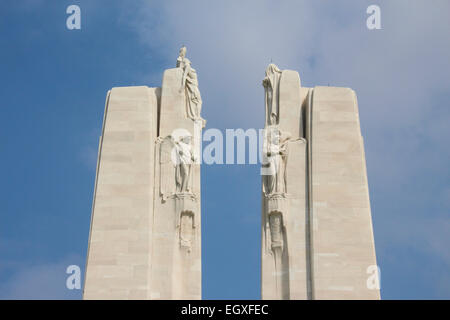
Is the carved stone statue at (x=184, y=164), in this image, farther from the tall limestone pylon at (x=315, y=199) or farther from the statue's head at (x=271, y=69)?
the statue's head at (x=271, y=69)

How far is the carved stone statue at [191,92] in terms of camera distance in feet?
91.1

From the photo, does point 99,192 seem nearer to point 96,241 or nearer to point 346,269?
point 96,241

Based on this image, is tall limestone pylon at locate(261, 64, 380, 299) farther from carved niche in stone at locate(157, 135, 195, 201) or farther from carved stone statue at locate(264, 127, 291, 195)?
carved niche in stone at locate(157, 135, 195, 201)

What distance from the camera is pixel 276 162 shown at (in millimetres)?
27000

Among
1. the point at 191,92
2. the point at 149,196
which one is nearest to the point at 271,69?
the point at 191,92

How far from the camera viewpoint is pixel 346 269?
1008 inches

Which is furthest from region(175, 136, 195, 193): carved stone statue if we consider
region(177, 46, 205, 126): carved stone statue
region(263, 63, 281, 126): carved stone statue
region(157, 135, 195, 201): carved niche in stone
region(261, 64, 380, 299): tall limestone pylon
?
region(263, 63, 281, 126): carved stone statue

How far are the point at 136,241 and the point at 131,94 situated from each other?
159 inches

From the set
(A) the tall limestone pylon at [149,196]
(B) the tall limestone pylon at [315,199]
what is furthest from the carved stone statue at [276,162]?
(A) the tall limestone pylon at [149,196]

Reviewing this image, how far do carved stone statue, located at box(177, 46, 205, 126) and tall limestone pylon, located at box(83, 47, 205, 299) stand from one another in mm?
25

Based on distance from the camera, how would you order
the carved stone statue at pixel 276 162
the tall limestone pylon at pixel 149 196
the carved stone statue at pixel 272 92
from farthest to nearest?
the carved stone statue at pixel 272 92
the carved stone statue at pixel 276 162
the tall limestone pylon at pixel 149 196

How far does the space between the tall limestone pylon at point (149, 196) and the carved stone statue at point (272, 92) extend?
173 centimetres

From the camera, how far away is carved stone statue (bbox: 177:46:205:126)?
2778cm
